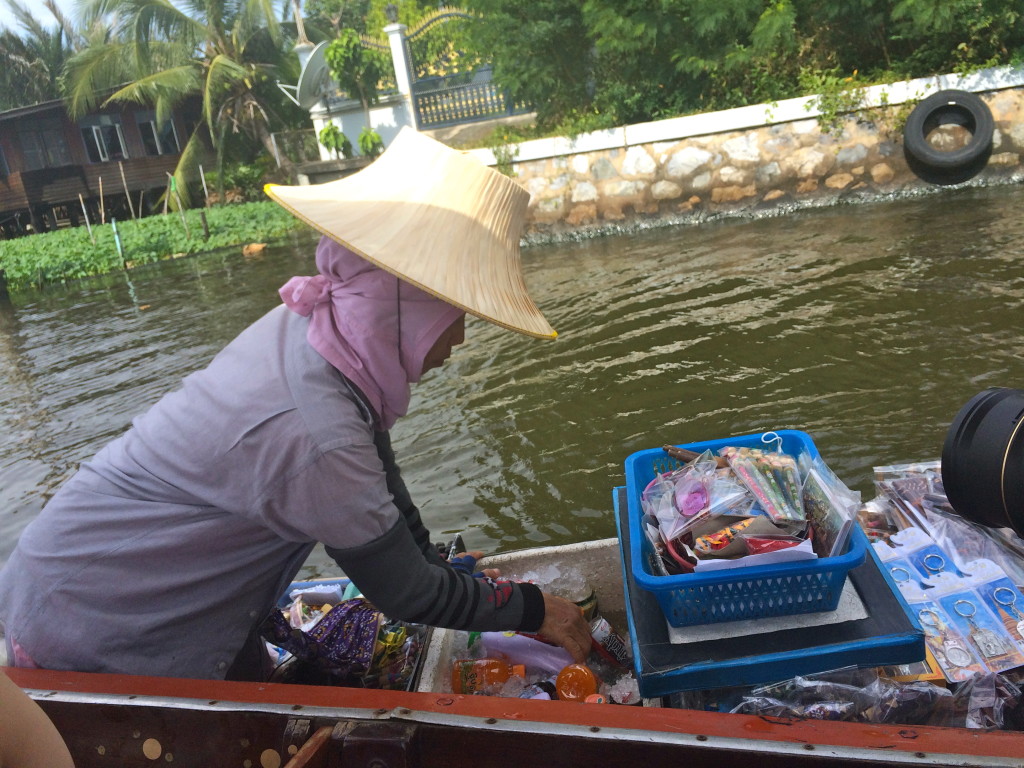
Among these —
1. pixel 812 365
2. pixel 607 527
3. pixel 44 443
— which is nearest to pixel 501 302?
pixel 607 527

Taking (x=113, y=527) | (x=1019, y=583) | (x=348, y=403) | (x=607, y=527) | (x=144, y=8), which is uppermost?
(x=144, y=8)

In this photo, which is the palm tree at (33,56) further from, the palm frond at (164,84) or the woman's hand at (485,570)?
the woman's hand at (485,570)

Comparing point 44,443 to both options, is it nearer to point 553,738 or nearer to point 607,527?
point 607,527

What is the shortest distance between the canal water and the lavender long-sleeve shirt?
172 cm

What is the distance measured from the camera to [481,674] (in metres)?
2.06

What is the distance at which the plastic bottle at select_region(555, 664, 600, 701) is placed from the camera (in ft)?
6.42

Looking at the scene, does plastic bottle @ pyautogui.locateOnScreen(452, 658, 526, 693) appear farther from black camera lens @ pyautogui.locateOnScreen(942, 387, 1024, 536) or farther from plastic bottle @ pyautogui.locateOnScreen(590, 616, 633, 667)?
black camera lens @ pyautogui.locateOnScreen(942, 387, 1024, 536)

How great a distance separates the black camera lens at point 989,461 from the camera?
1987mm

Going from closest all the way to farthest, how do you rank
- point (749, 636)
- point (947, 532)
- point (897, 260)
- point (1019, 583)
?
point (749, 636)
point (1019, 583)
point (947, 532)
point (897, 260)

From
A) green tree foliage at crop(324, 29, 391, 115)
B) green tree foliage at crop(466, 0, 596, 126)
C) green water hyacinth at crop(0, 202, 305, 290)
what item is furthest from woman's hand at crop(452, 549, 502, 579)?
green tree foliage at crop(324, 29, 391, 115)

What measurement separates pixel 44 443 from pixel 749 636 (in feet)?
17.2

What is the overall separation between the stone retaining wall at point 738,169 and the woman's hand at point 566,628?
801 centimetres

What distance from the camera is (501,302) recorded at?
1.71 m

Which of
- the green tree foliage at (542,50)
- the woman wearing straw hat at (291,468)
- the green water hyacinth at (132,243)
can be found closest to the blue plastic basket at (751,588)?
the woman wearing straw hat at (291,468)
